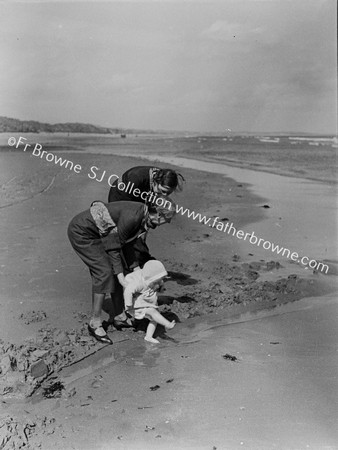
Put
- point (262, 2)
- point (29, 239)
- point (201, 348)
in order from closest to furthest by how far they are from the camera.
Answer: point (201, 348) → point (262, 2) → point (29, 239)

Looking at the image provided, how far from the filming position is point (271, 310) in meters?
4.87

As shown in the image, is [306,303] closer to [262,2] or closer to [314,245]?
[314,245]

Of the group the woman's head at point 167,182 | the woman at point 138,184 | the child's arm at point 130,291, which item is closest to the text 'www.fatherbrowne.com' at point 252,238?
the woman at point 138,184

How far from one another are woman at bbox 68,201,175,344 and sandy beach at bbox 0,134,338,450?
1.43 feet

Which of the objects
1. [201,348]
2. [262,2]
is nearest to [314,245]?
[262,2]

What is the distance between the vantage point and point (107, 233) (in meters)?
3.92

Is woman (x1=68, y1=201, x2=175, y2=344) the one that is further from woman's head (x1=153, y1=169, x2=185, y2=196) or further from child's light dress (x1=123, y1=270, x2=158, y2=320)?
woman's head (x1=153, y1=169, x2=185, y2=196)

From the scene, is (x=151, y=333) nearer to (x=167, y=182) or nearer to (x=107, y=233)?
(x=107, y=233)

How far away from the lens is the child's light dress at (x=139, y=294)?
401 centimetres

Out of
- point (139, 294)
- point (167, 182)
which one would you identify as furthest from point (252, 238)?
point (139, 294)

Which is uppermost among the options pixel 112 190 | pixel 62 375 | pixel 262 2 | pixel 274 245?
pixel 262 2

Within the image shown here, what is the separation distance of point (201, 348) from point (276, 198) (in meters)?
7.74

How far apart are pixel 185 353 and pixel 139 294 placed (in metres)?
0.60

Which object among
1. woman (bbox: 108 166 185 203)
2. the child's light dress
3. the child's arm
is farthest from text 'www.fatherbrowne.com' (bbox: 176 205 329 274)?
the child's arm
